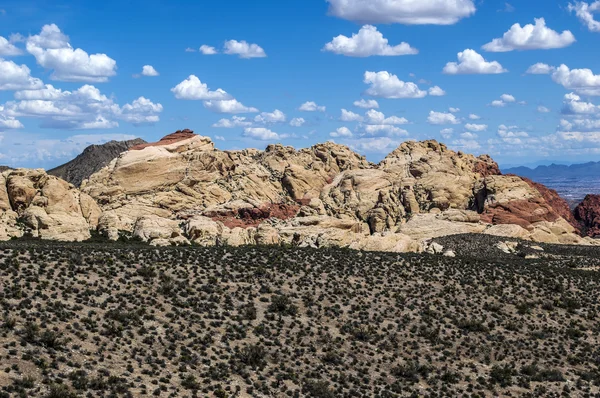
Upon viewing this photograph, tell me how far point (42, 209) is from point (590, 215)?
132 m

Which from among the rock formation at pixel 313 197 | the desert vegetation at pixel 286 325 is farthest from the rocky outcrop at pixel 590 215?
the desert vegetation at pixel 286 325

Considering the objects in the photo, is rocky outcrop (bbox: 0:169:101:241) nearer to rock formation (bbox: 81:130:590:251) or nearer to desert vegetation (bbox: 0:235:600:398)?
rock formation (bbox: 81:130:590:251)

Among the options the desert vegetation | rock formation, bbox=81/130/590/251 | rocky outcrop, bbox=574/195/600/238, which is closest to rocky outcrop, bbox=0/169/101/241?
rock formation, bbox=81/130/590/251

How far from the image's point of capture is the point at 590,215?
573 feet

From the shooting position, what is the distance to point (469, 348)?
59.6 m

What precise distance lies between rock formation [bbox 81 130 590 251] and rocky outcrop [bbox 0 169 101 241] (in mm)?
3960

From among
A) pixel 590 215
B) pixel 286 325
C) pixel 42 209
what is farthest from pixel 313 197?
pixel 590 215

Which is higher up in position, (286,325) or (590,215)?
(590,215)

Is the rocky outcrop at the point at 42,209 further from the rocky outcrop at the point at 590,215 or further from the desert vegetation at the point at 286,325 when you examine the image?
the rocky outcrop at the point at 590,215

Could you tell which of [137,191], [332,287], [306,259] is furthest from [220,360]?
[137,191]

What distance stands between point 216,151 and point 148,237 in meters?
40.4

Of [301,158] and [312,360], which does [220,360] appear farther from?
[301,158]

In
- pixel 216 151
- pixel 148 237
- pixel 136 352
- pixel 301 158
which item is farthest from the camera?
pixel 301 158

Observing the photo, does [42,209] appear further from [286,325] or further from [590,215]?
[590,215]
